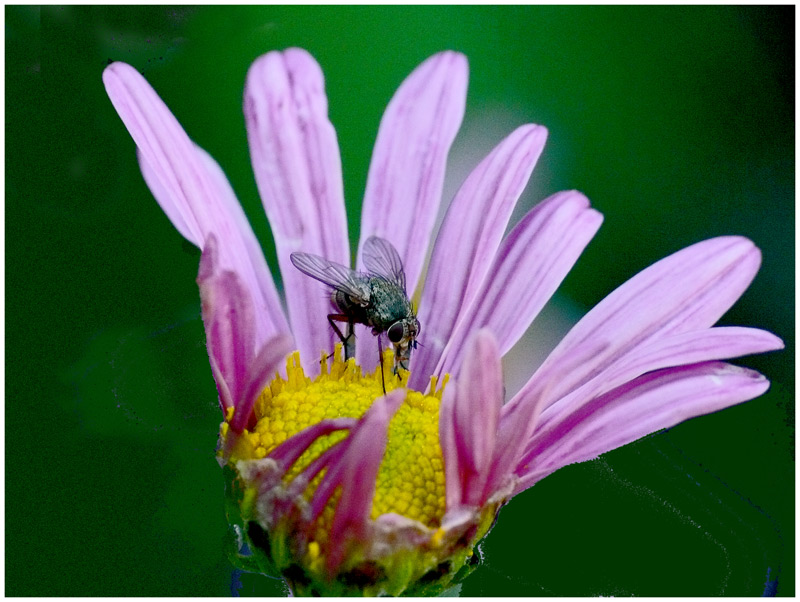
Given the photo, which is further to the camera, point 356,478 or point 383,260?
point 383,260

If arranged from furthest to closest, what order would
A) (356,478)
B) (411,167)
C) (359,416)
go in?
(411,167) < (359,416) < (356,478)

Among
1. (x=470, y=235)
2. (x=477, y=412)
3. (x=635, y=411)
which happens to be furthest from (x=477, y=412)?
(x=470, y=235)

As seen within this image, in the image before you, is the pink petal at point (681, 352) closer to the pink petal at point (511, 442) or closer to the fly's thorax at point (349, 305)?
the pink petal at point (511, 442)

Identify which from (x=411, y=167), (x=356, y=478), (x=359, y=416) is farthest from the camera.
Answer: (x=411, y=167)

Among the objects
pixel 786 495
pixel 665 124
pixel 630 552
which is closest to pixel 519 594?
pixel 630 552

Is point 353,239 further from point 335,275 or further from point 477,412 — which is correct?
point 477,412

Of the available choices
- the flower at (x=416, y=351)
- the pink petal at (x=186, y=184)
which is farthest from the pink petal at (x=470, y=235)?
the pink petal at (x=186, y=184)

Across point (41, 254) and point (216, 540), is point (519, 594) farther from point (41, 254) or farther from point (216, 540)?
point (41, 254)
